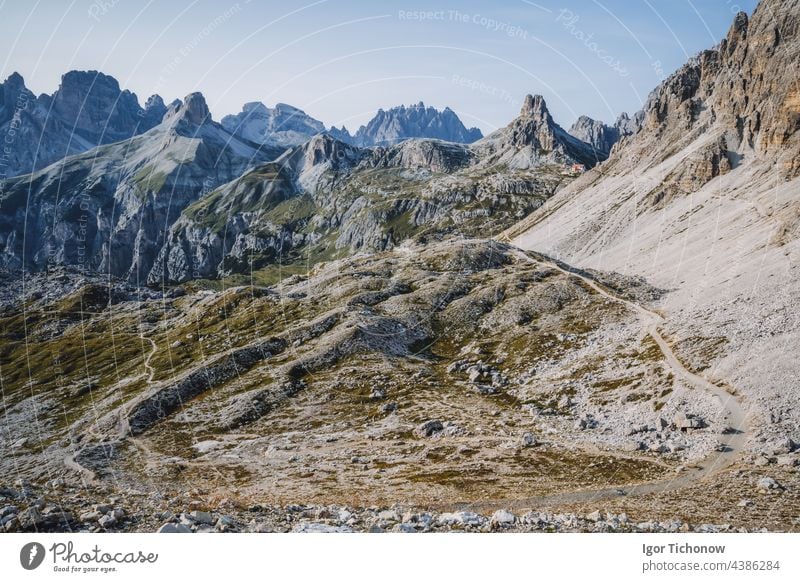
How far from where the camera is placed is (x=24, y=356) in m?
146

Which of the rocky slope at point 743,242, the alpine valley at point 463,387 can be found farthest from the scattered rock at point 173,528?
the rocky slope at point 743,242

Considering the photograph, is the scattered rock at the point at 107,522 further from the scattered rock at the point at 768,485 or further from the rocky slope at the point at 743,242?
the rocky slope at the point at 743,242

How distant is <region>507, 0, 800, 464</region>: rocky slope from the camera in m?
70.2

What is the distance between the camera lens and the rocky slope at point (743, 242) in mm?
70181

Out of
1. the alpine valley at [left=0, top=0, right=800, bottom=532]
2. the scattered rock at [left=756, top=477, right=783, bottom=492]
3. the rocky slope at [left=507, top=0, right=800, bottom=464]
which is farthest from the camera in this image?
the rocky slope at [left=507, top=0, right=800, bottom=464]

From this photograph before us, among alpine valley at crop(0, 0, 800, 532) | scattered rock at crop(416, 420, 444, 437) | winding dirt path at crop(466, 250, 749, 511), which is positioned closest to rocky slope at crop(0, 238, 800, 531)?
scattered rock at crop(416, 420, 444, 437)

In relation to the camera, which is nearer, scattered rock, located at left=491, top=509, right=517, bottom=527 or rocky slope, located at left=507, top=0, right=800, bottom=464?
scattered rock, located at left=491, top=509, right=517, bottom=527

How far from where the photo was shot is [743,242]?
5246 inches

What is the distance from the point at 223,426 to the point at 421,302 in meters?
66.6

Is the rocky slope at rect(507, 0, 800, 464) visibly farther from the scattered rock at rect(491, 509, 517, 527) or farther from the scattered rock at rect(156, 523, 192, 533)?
the scattered rock at rect(156, 523, 192, 533)

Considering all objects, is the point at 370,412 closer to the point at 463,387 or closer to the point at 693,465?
the point at 463,387

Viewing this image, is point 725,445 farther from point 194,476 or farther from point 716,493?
point 194,476

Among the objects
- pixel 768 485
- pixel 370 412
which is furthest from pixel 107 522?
pixel 370 412

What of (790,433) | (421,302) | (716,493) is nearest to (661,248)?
(421,302)
